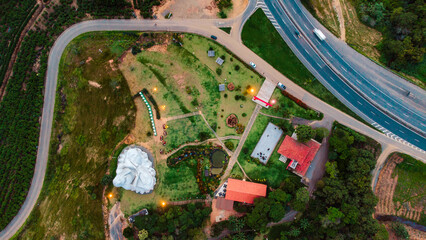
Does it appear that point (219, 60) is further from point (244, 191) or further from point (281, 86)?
point (244, 191)

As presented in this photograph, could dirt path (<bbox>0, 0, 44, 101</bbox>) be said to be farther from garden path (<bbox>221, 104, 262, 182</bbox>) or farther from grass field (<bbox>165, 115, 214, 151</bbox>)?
garden path (<bbox>221, 104, 262, 182</bbox>)

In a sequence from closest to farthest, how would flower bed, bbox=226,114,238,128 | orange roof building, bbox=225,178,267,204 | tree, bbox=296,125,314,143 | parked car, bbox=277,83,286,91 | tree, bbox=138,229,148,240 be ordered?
tree, bbox=138,229,148,240 → tree, bbox=296,125,314,143 → orange roof building, bbox=225,178,267,204 → flower bed, bbox=226,114,238,128 → parked car, bbox=277,83,286,91

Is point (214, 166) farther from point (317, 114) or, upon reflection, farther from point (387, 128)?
point (387, 128)

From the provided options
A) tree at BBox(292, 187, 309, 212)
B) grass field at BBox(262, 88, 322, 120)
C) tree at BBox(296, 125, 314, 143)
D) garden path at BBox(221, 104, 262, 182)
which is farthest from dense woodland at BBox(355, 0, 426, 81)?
tree at BBox(292, 187, 309, 212)

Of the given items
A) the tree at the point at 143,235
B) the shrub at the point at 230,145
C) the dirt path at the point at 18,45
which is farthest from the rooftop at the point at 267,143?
the dirt path at the point at 18,45

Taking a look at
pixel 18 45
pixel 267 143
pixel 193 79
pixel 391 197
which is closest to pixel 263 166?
pixel 267 143

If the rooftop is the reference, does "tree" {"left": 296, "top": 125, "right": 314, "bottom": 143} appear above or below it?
above

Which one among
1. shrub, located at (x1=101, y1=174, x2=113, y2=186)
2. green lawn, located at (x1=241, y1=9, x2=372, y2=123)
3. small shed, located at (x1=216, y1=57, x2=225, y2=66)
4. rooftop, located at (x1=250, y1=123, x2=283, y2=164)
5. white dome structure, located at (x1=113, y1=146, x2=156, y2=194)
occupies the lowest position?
shrub, located at (x1=101, y1=174, x2=113, y2=186)
